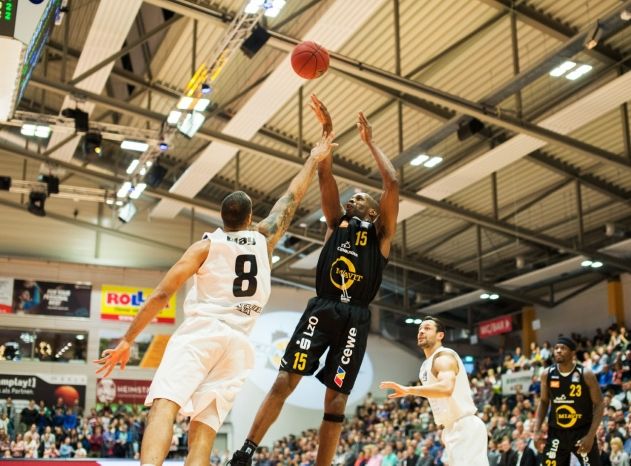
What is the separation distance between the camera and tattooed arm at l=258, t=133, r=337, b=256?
17.0ft

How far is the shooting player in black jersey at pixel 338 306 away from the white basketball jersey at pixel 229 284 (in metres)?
0.96

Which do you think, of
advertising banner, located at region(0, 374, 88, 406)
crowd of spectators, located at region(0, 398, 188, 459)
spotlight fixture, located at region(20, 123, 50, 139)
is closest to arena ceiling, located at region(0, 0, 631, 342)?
spotlight fixture, located at region(20, 123, 50, 139)

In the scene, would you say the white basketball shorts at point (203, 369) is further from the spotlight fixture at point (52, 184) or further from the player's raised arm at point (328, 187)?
the spotlight fixture at point (52, 184)

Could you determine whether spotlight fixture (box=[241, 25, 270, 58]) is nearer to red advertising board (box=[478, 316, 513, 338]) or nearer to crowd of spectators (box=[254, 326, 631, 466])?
crowd of spectators (box=[254, 326, 631, 466])

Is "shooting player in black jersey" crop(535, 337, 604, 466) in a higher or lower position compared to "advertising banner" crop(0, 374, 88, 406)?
lower

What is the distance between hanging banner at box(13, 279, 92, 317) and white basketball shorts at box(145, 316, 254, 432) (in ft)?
79.9

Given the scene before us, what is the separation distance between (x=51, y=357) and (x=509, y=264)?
1611cm

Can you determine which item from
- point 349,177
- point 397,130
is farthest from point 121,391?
point 397,130

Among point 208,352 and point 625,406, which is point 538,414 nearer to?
point 208,352

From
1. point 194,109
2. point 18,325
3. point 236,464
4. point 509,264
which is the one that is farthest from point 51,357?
A: point 236,464

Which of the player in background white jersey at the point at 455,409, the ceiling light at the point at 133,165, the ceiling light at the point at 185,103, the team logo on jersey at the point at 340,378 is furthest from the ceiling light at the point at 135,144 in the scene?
the team logo on jersey at the point at 340,378

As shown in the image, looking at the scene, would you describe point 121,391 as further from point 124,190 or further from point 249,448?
point 249,448

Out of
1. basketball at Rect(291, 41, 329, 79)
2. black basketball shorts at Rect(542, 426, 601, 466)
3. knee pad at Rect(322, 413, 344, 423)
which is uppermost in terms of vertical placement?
basketball at Rect(291, 41, 329, 79)

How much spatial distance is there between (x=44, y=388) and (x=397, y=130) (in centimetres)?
1498
